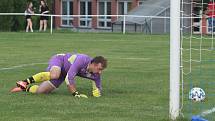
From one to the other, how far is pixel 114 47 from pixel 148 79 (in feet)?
37.3

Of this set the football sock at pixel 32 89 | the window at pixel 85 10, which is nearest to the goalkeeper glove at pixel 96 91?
the football sock at pixel 32 89

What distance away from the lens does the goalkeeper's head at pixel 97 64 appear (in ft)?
35.3

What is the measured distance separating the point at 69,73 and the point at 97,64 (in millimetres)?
513

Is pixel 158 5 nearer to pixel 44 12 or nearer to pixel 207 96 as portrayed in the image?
pixel 44 12

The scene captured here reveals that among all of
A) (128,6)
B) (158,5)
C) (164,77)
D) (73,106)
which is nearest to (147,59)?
(164,77)

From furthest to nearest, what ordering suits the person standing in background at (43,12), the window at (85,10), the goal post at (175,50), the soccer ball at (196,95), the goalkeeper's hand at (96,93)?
the window at (85,10) < the person standing in background at (43,12) < the goalkeeper's hand at (96,93) < the soccer ball at (196,95) < the goal post at (175,50)

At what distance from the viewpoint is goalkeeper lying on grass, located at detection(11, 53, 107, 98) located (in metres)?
10.9

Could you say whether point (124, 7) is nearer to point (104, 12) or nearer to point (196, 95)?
point (104, 12)

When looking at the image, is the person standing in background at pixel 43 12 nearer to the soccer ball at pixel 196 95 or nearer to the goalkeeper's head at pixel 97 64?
the goalkeeper's head at pixel 97 64

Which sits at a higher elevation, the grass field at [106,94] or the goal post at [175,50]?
the goal post at [175,50]

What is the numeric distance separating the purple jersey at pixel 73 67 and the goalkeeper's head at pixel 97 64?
6.2 inches

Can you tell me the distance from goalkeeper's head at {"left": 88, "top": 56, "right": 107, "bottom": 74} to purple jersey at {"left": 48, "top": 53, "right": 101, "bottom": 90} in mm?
A: 159

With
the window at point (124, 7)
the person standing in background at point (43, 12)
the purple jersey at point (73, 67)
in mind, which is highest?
the window at point (124, 7)

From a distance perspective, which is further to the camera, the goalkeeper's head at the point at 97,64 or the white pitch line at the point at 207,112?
the goalkeeper's head at the point at 97,64
